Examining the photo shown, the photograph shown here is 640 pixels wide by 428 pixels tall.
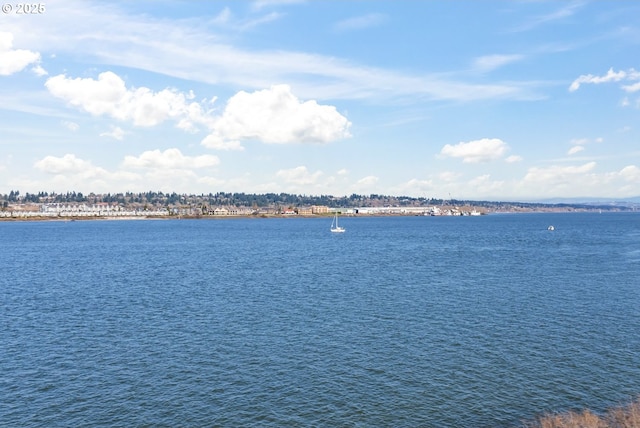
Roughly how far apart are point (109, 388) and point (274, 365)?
44.3ft

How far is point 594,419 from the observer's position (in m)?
30.1

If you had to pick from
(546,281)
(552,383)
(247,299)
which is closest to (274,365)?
(552,383)

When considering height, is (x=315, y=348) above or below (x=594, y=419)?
below

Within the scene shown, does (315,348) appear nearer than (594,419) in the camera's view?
No

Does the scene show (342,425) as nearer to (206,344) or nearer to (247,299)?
(206,344)

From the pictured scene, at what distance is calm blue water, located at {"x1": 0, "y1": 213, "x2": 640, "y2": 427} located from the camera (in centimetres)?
3425

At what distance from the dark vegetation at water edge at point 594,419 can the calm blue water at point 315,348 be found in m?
1.47

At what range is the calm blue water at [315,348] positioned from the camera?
34250 mm

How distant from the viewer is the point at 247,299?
233 ft

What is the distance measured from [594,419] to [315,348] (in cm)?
2465

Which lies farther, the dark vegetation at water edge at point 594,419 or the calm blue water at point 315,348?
the calm blue water at point 315,348

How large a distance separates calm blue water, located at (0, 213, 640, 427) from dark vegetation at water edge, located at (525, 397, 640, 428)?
1466mm

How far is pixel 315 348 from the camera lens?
47094mm

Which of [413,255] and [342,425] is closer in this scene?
[342,425]
